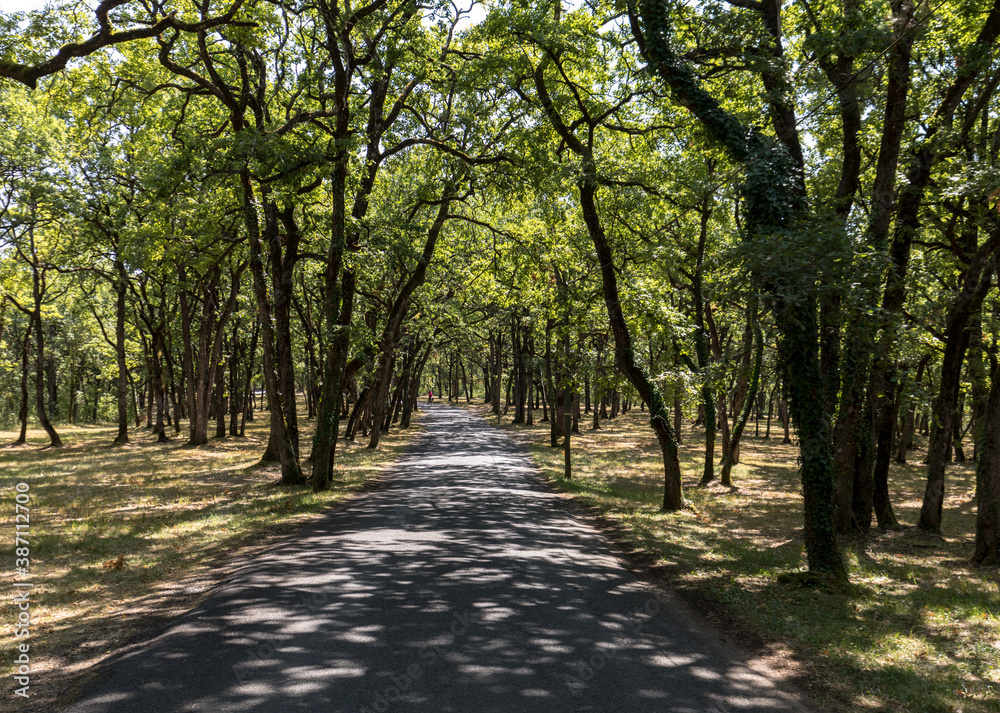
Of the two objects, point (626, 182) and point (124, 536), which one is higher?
point (626, 182)

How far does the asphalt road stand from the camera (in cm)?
453

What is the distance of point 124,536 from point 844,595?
37.9 feet

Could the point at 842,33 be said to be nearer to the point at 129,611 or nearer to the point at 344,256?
the point at 344,256

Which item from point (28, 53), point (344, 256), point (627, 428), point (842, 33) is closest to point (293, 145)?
point (344, 256)

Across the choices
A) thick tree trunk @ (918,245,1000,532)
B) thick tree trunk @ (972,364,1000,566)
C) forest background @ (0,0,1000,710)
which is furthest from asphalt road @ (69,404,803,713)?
thick tree trunk @ (918,245,1000,532)

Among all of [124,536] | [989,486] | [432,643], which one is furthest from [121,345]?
Result: [989,486]

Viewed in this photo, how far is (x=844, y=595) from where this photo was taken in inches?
310

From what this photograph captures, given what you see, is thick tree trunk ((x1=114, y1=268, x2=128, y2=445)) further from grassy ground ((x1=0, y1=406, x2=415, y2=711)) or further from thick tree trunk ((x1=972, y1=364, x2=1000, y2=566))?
thick tree trunk ((x1=972, y1=364, x2=1000, y2=566))

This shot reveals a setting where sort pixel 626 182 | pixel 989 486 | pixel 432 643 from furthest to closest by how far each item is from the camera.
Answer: pixel 626 182
pixel 989 486
pixel 432 643

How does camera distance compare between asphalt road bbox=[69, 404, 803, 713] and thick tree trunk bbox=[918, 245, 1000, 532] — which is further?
thick tree trunk bbox=[918, 245, 1000, 532]

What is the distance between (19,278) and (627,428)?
3753 cm

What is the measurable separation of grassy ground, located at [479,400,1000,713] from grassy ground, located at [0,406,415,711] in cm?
643

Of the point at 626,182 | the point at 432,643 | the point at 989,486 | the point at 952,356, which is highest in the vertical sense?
the point at 626,182

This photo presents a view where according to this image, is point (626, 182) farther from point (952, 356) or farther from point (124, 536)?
point (124, 536)
